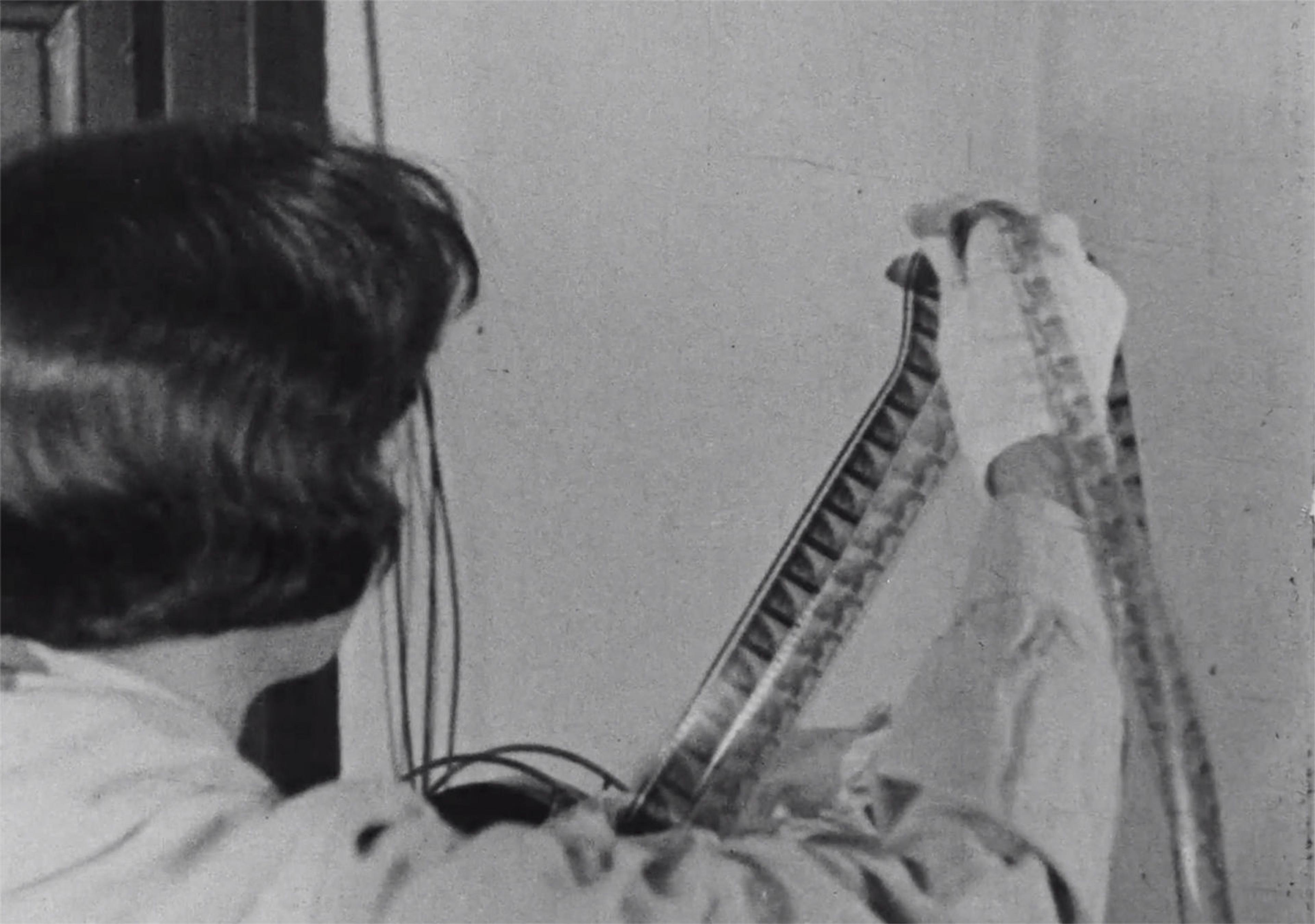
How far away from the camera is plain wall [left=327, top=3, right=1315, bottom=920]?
67cm

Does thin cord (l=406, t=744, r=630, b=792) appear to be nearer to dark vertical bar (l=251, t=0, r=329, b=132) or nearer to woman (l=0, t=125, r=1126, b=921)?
woman (l=0, t=125, r=1126, b=921)

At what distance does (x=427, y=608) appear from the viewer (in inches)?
26.6

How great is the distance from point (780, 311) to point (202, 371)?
29 centimetres

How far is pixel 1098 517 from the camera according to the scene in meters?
0.67

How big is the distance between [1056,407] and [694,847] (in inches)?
11.5

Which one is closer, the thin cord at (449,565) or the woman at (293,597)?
the woman at (293,597)

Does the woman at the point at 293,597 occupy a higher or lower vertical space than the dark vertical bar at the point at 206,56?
lower

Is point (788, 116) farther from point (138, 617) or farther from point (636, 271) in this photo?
point (138, 617)

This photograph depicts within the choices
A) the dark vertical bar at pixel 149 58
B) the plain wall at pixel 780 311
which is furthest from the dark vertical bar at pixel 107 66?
the plain wall at pixel 780 311

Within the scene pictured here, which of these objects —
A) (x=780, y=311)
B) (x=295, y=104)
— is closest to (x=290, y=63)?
(x=295, y=104)

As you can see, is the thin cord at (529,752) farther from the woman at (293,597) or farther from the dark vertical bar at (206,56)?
the dark vertical bar at (206,56)

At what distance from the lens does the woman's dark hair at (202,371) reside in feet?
1.96

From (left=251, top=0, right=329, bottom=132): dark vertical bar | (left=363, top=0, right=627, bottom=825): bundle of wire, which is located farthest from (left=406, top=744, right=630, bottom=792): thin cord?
(left=251, top=0, right=329, bottom=132): dark vertical bar

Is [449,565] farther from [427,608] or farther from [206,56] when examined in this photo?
[206,56]
